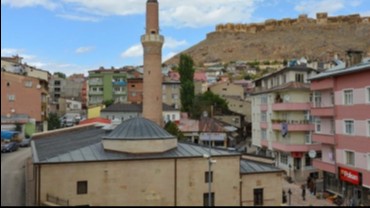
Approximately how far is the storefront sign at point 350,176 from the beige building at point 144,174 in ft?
20.6

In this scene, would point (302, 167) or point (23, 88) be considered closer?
point (23, 88)

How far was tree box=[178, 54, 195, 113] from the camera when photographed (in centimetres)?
7106

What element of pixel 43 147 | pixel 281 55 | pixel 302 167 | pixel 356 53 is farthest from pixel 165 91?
pixel 281 55

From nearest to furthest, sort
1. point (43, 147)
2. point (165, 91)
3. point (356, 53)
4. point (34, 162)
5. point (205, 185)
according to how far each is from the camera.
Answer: point (34, 162) → point (205, 185) → point (43, 147) → point (356, 53) → point (165, 91)

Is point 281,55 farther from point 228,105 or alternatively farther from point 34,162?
point 34,162

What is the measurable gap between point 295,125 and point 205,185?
816 inches

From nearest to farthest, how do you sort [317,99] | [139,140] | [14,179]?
[14,179] → [139,140] → [317,99]

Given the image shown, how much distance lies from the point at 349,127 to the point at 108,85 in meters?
61.2

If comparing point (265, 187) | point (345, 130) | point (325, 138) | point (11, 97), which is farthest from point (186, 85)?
point (11, 97)

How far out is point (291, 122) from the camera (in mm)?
42875

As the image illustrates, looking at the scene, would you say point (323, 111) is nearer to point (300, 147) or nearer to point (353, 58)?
point (353, 58)

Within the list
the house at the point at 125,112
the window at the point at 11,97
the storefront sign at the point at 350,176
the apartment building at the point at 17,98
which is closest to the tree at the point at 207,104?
the house at the point at 125,112

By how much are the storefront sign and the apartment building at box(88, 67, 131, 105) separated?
191 ft

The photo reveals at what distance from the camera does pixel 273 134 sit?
153 ft
